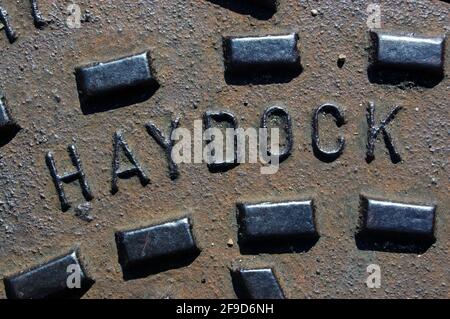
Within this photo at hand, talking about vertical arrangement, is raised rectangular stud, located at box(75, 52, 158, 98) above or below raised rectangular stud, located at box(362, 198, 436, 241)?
above

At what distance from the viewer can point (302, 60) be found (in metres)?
1.18

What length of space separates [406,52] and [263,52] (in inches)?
7.6

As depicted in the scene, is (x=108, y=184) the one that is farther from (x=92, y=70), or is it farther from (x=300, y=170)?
(x=300, y=170)

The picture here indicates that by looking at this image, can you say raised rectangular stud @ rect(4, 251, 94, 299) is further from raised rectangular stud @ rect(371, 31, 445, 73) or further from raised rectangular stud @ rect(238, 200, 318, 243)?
raised rectangular stud @ rect(371, 31, 445, 73)

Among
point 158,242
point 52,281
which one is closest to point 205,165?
point 158,242

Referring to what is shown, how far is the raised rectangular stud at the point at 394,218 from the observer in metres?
1.15

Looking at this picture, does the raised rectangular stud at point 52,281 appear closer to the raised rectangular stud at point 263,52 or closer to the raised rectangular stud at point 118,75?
the raised rectangular stud at point 118,75

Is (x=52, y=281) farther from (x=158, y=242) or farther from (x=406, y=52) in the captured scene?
(x=406, y=52)

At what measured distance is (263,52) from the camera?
3.80ft

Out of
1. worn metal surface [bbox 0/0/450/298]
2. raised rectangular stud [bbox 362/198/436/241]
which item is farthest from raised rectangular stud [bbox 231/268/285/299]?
raised rectangular stud [bbox 362/198/436/241]

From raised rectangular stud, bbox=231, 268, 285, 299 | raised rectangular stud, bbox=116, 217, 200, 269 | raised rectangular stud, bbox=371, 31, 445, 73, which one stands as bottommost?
raised rectangular stud, bbox=231, 268, 285, 299

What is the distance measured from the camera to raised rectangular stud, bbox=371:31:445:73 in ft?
3.82

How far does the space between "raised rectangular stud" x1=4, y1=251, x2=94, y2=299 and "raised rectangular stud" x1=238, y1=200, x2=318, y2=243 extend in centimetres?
23

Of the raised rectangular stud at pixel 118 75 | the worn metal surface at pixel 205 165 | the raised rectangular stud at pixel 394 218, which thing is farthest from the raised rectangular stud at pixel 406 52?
the raised rectangular stud at pixel 118 75
